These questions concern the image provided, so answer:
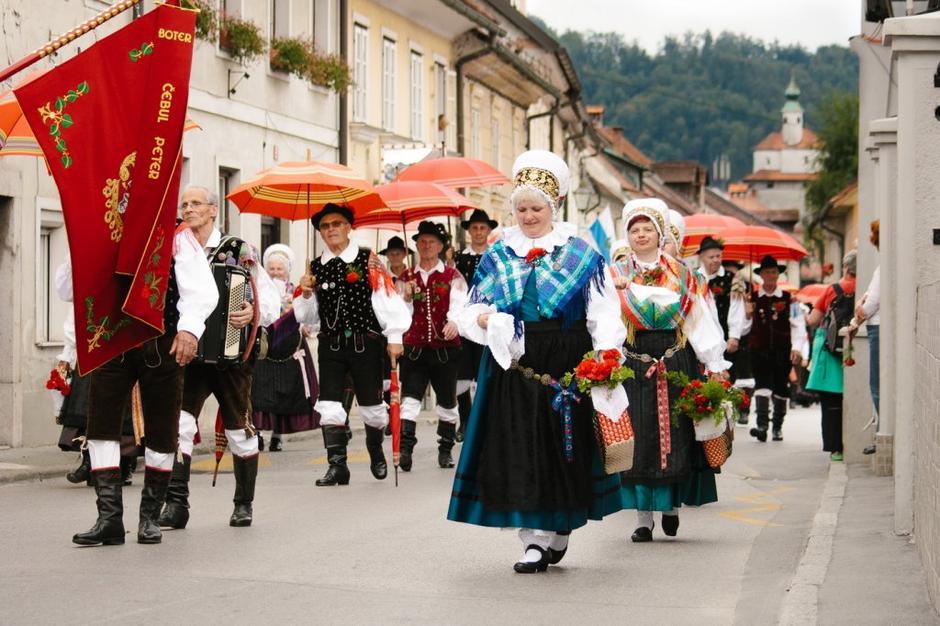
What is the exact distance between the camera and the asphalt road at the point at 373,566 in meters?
7.61

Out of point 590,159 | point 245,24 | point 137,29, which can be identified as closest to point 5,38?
point 245,24

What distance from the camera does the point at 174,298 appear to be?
9.56 metres

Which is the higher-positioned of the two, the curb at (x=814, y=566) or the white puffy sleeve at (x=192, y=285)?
the white puffy sleeve at (x=192, y=285)

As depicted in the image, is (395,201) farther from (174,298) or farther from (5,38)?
(174,298)

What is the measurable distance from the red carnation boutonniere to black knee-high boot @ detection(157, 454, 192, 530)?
2.60m

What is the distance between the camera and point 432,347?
15.9m

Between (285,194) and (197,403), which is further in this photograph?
(285,194)

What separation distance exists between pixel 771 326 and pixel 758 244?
192 centimetres

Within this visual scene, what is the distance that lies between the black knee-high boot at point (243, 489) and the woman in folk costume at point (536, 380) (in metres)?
2.12

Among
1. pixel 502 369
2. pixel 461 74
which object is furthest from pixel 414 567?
pixel 461 74

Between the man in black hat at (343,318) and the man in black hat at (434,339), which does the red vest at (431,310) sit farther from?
the man in black hat at (343,318)

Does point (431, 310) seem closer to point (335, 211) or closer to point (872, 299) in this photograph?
point (335, 211)

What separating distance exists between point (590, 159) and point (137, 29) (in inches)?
2256

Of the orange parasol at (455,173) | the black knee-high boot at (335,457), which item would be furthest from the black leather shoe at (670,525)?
the orange parasol at (455,173)
